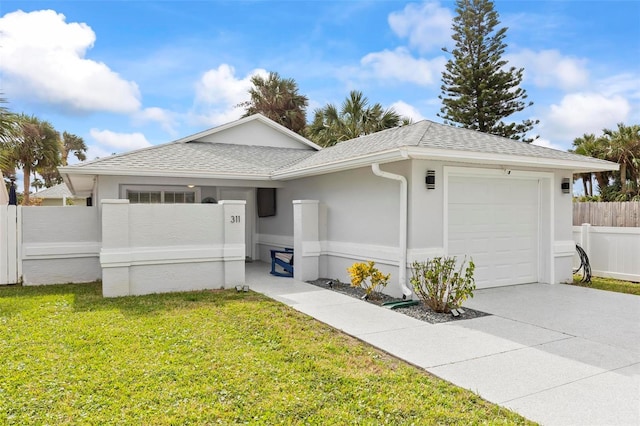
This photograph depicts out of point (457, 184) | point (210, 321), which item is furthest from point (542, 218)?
point (210, 321)

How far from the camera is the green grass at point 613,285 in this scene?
28.0ft

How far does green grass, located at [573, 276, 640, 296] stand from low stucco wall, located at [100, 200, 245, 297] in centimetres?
761

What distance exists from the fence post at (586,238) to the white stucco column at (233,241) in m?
8.59

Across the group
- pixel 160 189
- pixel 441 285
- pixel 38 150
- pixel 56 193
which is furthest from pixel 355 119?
pixel 38 150

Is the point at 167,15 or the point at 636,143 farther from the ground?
the point at 167,15

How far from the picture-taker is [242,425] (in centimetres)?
313

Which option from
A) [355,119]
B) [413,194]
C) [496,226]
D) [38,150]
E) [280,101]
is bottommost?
[496,226]

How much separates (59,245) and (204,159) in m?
4.00

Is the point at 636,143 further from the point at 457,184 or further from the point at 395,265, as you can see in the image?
the point at 395,265

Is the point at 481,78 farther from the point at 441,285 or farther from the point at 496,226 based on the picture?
the point at 441,285

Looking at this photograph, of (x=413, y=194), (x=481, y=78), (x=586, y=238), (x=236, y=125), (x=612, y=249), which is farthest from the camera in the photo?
(x=481, y=78)

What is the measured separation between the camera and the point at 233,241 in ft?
27.8

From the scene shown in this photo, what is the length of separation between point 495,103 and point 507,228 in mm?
17295

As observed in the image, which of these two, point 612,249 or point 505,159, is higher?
point 505,159
